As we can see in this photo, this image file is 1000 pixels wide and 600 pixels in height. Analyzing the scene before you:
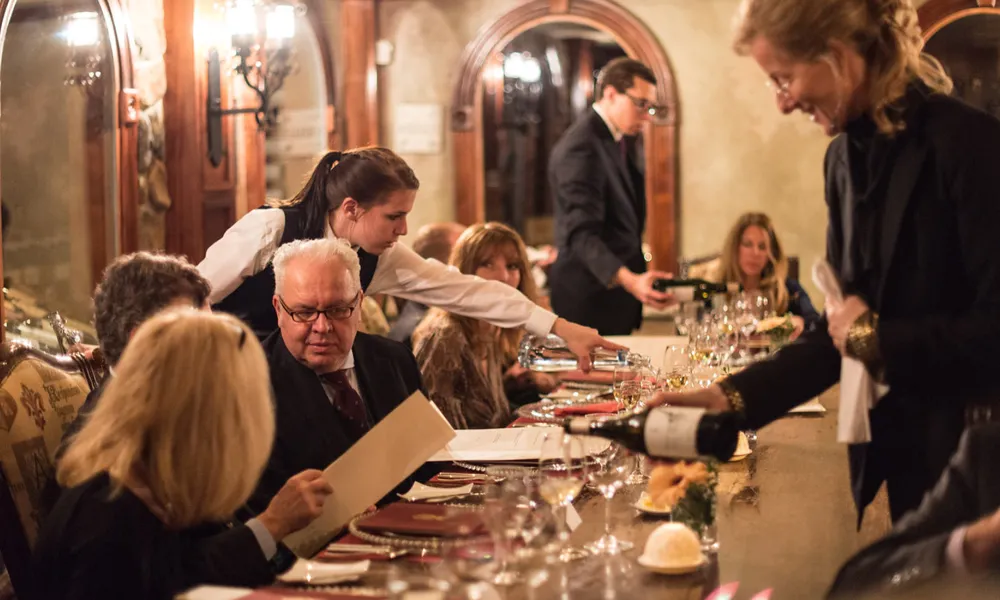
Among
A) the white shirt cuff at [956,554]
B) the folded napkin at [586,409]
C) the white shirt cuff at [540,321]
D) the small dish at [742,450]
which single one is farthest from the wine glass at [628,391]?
the white shirt cuff at [956,554]

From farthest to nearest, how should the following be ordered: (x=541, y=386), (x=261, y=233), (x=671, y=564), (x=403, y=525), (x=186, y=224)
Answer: (x=186, y=224) < (x=541, y=386) < (x=261, y=233) < (x=403, y=525) < (x=671, y=564)

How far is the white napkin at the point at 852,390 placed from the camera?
165 centimetres

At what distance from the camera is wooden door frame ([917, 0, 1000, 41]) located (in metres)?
6.70

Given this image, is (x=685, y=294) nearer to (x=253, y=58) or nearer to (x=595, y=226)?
(x=595, y=226)

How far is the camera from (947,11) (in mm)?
6723

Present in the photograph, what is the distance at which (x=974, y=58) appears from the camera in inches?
266

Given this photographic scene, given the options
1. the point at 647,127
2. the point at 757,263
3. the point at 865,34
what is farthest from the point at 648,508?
the point at 647,127

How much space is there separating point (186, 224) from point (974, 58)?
14.9 ft

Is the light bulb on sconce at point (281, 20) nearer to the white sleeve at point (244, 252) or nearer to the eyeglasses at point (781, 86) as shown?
the white sleeve at point (244, 252)

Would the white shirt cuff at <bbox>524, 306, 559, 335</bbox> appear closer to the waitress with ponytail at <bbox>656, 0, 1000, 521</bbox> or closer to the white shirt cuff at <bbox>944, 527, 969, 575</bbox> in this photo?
the waitress with ponytail at <bbox>656, 0, 1000, 521</bbox>

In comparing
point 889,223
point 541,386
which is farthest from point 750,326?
point 889,223

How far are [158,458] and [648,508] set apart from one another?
2.69 feet

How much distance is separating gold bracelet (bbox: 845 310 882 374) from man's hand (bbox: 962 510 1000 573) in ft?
0.88

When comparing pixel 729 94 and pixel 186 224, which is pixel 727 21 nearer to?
pixel 729 94
